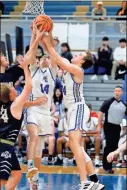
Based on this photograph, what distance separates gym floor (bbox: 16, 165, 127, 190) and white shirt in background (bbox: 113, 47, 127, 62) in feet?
14.0

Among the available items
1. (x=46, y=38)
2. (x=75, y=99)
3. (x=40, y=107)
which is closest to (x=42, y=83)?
(x=40, y=107)

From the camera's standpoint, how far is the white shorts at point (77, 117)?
368 inches

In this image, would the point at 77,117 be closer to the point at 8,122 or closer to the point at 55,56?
the point at 55,56

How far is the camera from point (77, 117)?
941 cm

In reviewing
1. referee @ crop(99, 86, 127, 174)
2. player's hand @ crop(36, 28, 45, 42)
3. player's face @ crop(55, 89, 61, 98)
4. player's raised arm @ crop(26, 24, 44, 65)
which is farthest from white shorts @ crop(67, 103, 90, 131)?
player's face @ crop(55, 89, 61, 98)

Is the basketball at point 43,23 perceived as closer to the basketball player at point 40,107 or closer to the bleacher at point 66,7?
the basketball player at point 40,107

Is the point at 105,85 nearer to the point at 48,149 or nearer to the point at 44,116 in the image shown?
the point at 48,149

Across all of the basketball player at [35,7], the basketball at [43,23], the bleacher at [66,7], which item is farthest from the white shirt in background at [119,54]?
the basketball at [43,23]

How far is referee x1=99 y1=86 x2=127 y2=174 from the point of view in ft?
44.5

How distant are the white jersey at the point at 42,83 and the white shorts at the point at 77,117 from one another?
65cm

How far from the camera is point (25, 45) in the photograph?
1788 centimetres

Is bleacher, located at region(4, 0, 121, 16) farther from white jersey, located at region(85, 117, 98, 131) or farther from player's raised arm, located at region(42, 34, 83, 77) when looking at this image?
player's raised arm, located at region(42, 34, 83, 77)

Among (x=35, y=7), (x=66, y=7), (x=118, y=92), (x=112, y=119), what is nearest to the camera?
(x=35, y=7)

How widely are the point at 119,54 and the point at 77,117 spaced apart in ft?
26.9
